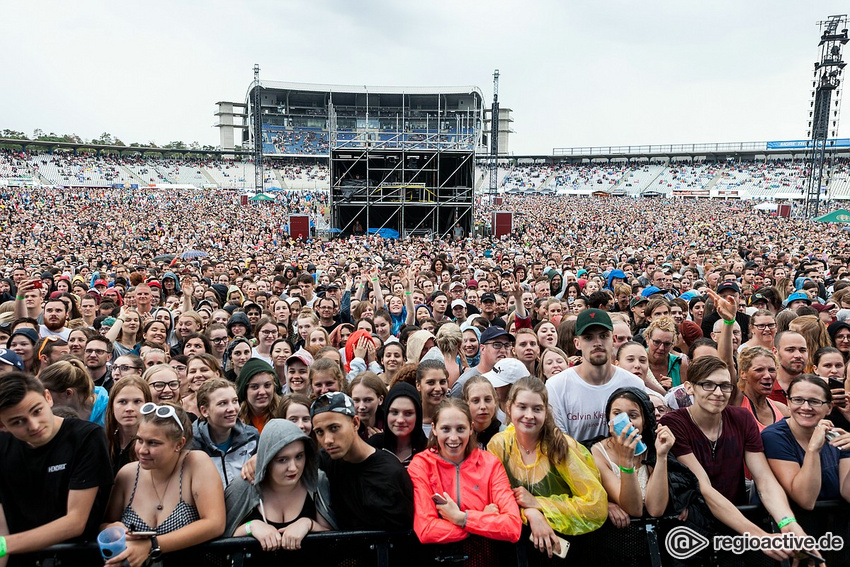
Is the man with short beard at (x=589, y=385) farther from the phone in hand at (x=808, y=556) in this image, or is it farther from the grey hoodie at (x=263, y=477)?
the grey hoodie at (x=263, y=477)

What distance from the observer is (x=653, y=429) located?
2709 mm

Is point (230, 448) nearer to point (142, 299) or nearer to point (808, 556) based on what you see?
point (808, 556)

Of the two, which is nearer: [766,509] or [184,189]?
[766,509]

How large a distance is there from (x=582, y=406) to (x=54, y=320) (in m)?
5.68

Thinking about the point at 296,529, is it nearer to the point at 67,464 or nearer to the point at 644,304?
the point at 67,464

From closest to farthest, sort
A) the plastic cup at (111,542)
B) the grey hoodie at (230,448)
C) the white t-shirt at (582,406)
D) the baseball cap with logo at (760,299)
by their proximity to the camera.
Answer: the plastic cup at (111,542)
the grey hoodie at (230,448)
the white t-shirt at (582,406)
the baseball cap with logo at (760,299)

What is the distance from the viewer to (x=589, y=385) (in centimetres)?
328

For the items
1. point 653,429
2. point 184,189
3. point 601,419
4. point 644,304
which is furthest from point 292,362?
point 184,189

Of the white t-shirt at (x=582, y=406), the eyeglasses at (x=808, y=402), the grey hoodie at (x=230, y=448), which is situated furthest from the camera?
the white t-shirt at (x=582, y=406)

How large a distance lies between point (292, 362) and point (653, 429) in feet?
9.05

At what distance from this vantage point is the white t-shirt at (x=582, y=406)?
3221mm

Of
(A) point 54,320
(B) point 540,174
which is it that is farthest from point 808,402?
(B) point 540,174

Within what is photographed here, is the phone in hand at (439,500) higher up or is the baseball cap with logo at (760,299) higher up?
the baseball cap with logo at (760,299)

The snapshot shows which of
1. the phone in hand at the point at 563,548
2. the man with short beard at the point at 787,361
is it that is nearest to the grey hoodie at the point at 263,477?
the phone in hand at the point at 563,548
